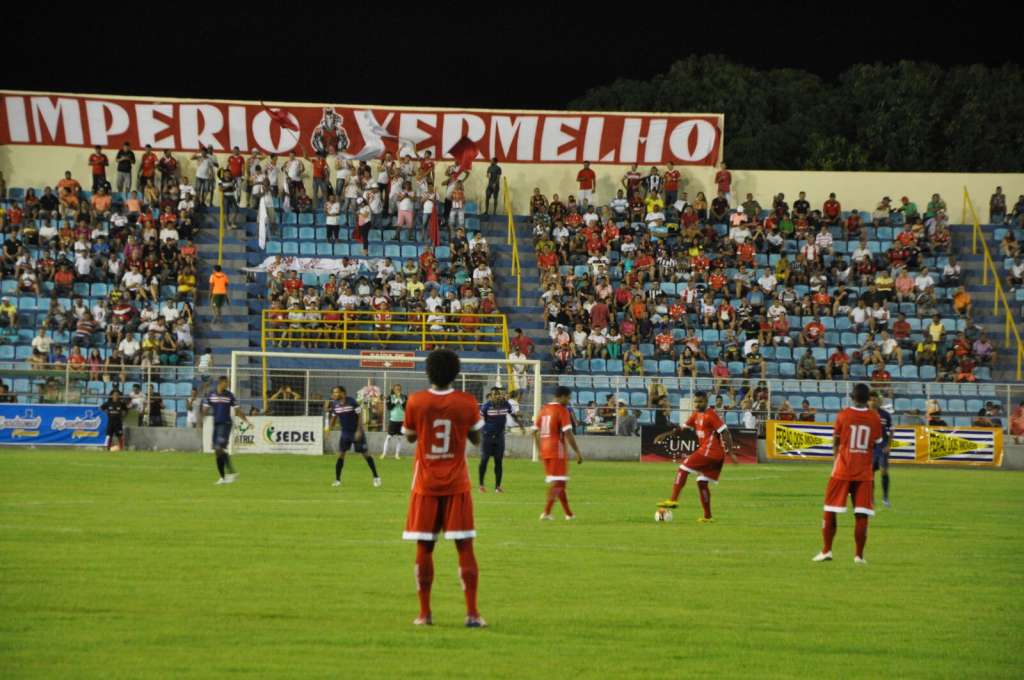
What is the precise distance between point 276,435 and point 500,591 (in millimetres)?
24508

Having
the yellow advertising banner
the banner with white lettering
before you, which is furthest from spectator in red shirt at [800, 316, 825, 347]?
the banner with white lettering

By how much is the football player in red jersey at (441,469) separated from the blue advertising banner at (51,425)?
92.7 ft

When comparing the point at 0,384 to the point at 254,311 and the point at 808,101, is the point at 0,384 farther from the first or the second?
the point at 808,101

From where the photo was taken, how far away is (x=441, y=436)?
11.5 m

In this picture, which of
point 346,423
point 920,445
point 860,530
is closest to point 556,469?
point 860,530

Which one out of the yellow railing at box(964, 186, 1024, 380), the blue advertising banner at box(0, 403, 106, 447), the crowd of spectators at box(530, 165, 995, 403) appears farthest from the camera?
the yellow railing at box(964, 186, 1024, 380)

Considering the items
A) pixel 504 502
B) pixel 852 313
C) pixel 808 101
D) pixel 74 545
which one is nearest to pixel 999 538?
pixel 504 502

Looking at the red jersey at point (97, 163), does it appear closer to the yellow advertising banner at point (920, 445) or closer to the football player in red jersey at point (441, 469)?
the yellow advertising banner at point (920, 445)

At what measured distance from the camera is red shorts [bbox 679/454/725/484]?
21.1 meters

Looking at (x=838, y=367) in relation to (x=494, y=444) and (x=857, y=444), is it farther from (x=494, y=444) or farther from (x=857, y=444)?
(x=857, y=444)

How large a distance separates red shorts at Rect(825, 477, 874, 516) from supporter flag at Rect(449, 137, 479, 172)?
110 ft

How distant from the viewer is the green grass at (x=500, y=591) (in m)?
10.5

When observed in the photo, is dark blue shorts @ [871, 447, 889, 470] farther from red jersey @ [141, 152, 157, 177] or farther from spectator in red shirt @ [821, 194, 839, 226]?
red jersey @ [141, 152, 157, 177]

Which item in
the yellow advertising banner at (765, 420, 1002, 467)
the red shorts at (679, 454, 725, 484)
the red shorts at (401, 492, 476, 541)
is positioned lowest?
the yellow advertising banner at (765, 420, 1002, 467)
